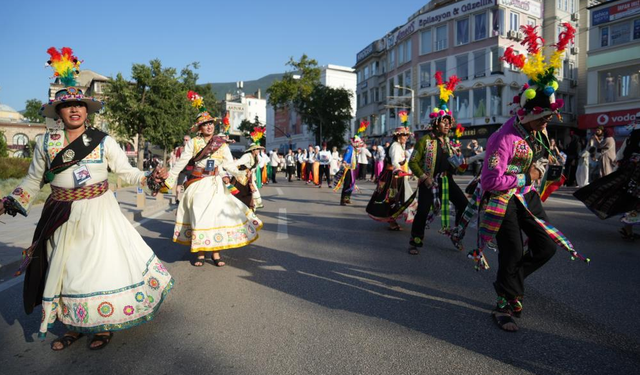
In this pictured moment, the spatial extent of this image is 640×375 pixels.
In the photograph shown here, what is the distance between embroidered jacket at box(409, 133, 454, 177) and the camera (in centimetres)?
649

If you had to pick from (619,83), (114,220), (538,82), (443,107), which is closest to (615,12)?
(619,83)

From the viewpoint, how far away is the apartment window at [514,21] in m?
36.5

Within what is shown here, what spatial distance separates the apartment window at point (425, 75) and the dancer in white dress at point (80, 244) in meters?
40.3

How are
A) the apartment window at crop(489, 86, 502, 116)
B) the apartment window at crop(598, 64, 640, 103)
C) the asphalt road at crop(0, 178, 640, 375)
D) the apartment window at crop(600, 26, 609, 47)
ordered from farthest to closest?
1. the apartment window at crop(489, 86, 502, 116)
2. the apartment window at crop(600, 26, 609, 47)
3. the apartment window at crop(598, 64, 640, 103)
4. the asphalt road at crop(0, 178, 640, 375)

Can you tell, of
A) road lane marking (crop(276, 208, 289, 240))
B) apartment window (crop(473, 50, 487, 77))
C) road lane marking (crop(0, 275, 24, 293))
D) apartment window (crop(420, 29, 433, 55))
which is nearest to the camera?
road lane marking (crop(0, 275, 24, 293))

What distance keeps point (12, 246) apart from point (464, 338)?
6776 millimetres

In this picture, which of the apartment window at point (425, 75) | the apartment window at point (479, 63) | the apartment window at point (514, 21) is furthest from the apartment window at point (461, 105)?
the apartment window at point (514, 21)

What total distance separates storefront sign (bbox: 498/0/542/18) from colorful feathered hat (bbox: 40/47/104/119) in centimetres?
3761

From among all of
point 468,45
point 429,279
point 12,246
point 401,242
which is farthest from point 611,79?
point 12,246

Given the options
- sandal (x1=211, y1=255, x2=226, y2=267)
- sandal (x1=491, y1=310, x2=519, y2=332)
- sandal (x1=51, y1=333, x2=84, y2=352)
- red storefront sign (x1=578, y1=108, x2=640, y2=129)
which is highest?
red storefront sign (x1=578, y1=108, x2=640, y2=129)

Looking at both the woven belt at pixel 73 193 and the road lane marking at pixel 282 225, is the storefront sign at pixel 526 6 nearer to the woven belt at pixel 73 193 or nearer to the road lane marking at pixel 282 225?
the road lane marking at pixel 282 225

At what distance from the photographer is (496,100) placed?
36594 mm

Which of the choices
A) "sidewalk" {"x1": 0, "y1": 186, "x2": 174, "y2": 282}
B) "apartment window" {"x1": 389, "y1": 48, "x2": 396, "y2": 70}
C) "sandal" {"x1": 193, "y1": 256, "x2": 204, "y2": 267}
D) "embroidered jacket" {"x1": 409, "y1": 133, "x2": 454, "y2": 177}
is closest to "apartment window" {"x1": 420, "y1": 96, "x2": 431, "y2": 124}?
"apartment window" {"x1": 389, "y1": 48, "x2": 396, "y2": 70}

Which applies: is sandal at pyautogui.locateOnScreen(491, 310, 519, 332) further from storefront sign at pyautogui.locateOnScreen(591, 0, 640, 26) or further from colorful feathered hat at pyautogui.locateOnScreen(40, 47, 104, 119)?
storefront sign at pyautogui.locateOnScreen(591, 0, 640, 26)
